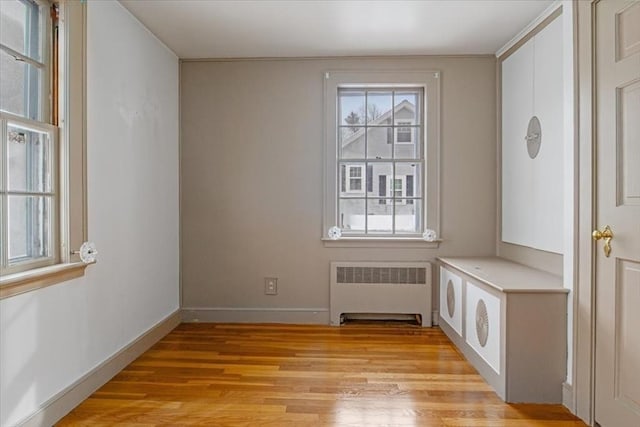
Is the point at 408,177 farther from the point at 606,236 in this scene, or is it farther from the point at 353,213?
the point at 606,236

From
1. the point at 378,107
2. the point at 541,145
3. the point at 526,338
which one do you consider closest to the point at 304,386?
the point at 526,338

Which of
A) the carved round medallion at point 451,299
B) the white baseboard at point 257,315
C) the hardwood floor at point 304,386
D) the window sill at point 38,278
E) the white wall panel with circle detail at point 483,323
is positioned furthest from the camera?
the white baseboard at point 257,315

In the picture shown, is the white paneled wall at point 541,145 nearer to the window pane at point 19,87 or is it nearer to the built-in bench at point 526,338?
the built-in bench at point 526,338

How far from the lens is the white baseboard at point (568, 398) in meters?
2.42

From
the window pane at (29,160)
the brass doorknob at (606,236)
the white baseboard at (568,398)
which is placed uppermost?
the window pane at (29,160)

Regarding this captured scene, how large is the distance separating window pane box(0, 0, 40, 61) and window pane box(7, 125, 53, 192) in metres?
0.43

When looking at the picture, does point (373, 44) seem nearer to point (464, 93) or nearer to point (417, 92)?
point (417, 92)

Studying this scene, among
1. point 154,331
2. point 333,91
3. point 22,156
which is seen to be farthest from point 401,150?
point 22,156

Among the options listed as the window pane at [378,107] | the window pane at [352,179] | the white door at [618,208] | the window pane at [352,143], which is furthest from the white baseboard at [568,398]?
the window pane at [378,107]

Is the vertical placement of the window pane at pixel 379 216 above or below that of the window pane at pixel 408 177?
below

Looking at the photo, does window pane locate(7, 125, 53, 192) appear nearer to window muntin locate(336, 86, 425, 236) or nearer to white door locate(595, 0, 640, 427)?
window muntin locate(336, 86, 425, 236)

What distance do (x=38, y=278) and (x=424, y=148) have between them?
329 centimetres

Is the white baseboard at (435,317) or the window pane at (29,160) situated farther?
the white baseboard at (435,317)

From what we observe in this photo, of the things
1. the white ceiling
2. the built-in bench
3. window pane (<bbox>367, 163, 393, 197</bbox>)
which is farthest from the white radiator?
the white ceiling
